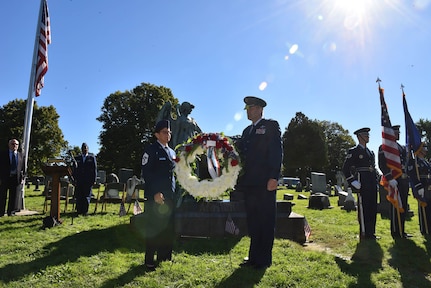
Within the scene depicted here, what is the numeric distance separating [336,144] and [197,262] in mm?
55072

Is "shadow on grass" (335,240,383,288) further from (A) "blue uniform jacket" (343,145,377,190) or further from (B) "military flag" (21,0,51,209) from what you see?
(B) "military flag" (21,0,51,209)

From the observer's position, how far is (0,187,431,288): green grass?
4.25 meters

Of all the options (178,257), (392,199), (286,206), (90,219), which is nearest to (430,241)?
(392,199)

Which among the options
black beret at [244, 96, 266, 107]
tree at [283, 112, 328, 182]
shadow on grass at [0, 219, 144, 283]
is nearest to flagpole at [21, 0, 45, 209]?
shadow on grass at [0, 219, 144, 283]

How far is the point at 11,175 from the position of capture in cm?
990

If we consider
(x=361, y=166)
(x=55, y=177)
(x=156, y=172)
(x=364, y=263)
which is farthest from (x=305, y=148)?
(x=156, y=172)

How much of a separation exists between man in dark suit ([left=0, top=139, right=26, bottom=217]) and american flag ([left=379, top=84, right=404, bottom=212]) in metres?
10.0

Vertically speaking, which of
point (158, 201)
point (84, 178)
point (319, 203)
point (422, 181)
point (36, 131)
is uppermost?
point (36, 131)

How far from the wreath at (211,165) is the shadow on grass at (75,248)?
1.51 m

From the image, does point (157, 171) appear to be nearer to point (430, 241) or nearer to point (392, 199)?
point (392, 199)

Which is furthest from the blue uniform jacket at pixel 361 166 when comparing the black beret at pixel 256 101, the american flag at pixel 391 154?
the black beret at pixel 256 101

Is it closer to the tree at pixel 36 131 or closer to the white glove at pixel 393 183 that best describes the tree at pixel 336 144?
the tree at pixel 36 131

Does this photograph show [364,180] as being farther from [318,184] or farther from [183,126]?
[318,184]

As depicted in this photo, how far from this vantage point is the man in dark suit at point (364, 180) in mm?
6973
